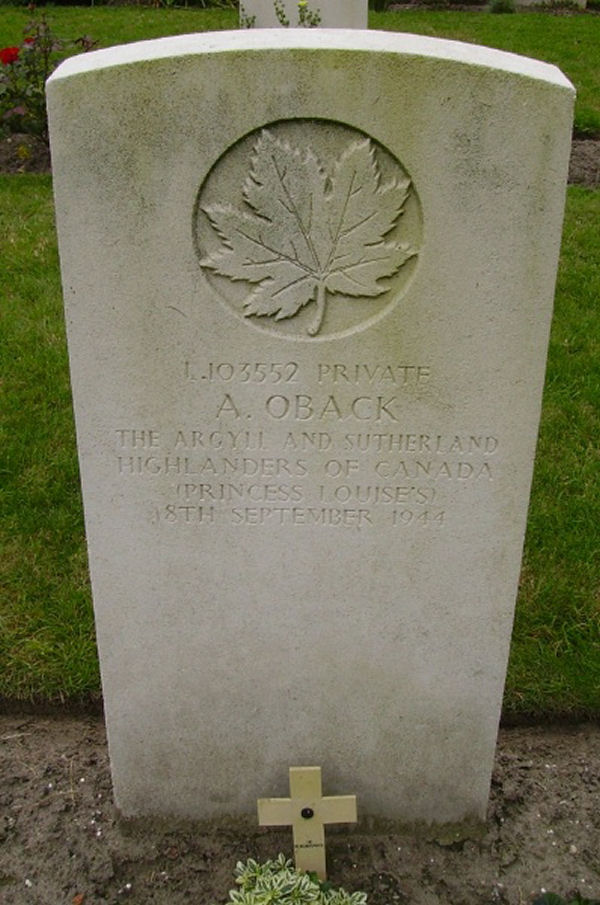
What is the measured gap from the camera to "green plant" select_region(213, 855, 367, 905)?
98.0 inches

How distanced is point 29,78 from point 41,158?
2.24ft

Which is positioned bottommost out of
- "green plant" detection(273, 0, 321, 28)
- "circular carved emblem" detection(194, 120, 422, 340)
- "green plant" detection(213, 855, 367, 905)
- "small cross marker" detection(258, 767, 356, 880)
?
"green plant" detection(213, 855, 367, 905)

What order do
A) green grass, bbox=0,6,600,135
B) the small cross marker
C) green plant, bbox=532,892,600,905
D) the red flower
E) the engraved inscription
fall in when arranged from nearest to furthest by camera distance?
1. the engraved inscription
2. green plant, bbox=532,892,600,905
3. the small cross marker
4. the red flower
5. green grass, bbox=0,6,600,135

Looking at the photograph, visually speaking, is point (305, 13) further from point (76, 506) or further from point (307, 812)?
point (307, 812)

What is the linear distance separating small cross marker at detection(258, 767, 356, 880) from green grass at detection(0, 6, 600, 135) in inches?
322

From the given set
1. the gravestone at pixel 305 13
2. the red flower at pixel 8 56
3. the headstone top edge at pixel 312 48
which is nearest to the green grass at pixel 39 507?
the headstone top edge at pixel 312 48

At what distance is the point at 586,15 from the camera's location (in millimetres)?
13852

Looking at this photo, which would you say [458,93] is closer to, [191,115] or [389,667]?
[191,115]

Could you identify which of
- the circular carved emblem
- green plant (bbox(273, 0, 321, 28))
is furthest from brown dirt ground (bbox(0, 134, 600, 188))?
the circular carved emblem

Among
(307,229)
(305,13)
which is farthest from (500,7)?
(307,229)

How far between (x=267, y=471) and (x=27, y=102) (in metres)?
6.64

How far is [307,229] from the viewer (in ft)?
6.69

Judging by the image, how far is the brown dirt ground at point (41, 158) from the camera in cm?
743

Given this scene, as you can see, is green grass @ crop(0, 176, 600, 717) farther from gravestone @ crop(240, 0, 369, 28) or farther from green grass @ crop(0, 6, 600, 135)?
A: green grass @ crop(0, 6, 600, 135)
